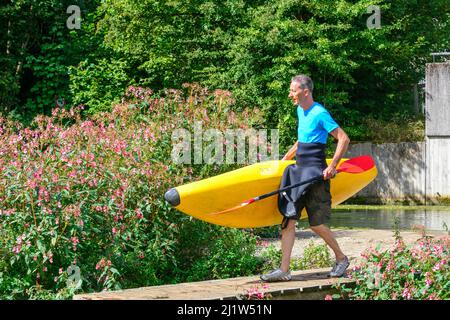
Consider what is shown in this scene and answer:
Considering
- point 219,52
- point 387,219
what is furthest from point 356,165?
point 219,52

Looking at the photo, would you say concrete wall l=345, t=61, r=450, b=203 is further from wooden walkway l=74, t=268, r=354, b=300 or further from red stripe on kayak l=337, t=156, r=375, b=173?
wooden walkway l=74, t=268, r=354, b=300

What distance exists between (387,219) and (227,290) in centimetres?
1282

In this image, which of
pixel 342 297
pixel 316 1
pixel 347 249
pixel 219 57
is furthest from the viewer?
pixel 219 57

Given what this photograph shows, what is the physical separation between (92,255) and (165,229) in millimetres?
1215

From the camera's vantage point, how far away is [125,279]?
30.1ft

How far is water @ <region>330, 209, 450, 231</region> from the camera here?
17839 millimetres

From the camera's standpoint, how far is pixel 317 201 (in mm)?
8148

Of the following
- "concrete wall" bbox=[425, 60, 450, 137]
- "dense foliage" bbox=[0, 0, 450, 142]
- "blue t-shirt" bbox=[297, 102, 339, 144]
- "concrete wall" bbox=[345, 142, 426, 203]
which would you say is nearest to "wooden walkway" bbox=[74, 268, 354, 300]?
"blue t-shirt" bbox=[297, 102, 339, 144]

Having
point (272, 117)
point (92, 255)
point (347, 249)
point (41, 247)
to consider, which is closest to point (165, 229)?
point (92, 255)

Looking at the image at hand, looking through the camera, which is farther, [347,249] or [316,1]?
[316,1]

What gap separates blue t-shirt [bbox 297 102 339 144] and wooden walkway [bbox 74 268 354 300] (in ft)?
4.12

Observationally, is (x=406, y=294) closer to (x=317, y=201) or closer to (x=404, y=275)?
(x=404, y=275)
